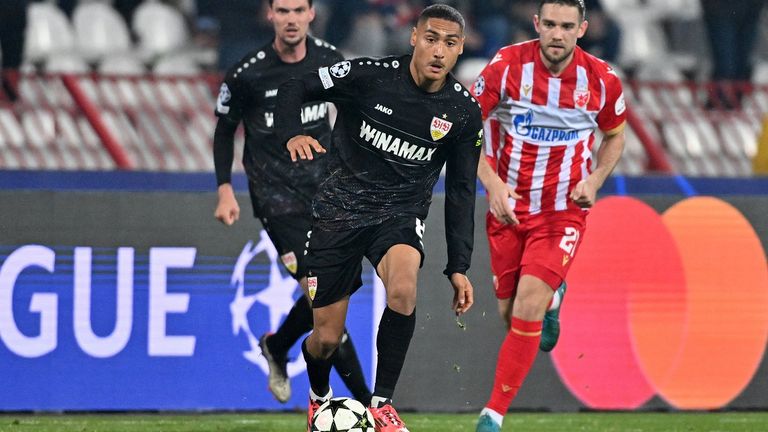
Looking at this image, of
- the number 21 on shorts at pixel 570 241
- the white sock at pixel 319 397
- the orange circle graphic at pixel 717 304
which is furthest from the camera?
the orange circle graphic at pixel 717 304

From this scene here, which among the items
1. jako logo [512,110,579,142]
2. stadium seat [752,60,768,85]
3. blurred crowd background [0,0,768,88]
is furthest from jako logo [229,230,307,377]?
stadium seat [752,60,768,85]

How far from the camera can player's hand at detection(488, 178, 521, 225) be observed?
6.58 meters

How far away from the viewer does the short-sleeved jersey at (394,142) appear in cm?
584

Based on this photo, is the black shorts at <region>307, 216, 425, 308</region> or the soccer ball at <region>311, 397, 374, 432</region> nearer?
the soccer ball at <region>311, 397, 374, 432</region>

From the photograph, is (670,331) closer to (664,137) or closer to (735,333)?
(735,333)

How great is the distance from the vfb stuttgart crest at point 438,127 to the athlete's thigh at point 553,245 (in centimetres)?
113

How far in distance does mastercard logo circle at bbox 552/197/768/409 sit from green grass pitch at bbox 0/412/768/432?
217 millimetres

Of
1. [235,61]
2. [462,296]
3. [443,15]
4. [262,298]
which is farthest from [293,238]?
[235,61]

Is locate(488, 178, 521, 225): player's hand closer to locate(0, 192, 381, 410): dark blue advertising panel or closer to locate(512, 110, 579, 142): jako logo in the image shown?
locate(512, 110, 579, 142): jako logo

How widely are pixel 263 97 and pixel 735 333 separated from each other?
134 inches

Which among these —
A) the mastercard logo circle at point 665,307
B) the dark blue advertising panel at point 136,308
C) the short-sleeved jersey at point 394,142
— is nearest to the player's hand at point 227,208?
the dark blue advertising panel at point 136,308

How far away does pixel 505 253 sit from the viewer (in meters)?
7.00

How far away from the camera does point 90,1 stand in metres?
11.4

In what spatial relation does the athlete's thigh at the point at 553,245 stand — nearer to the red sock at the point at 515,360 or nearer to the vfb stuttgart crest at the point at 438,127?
the red sock at the point at 515,360
